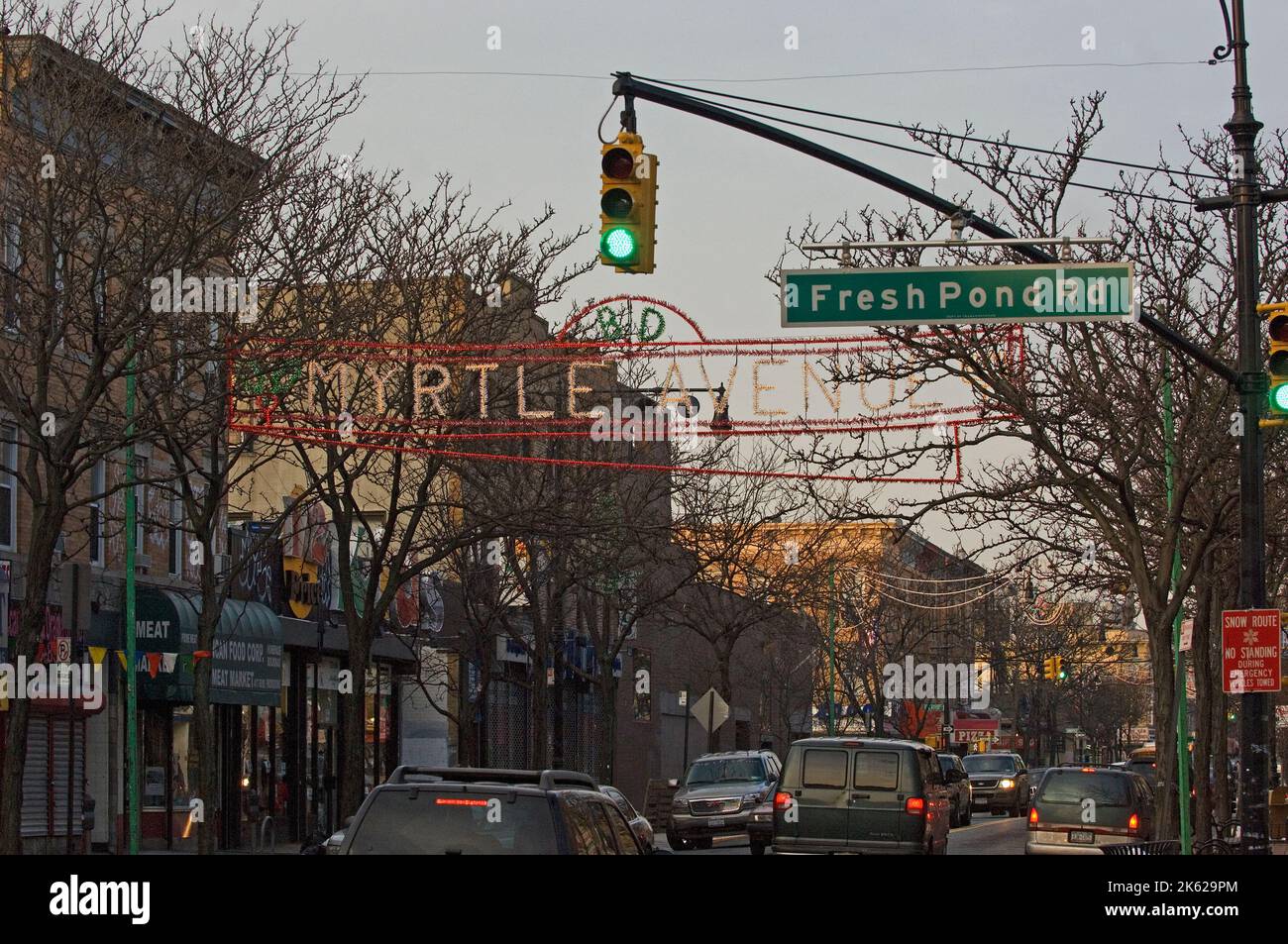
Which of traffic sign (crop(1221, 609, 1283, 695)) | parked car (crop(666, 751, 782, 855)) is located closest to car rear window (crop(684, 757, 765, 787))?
parked car (crop(666, 751, 782, 855))

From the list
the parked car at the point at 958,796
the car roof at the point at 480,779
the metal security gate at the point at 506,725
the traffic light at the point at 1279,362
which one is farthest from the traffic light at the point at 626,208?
the metal security gate at the point at 506,725

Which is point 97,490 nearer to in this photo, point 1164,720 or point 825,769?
point 825,769

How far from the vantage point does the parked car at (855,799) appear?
2359cm

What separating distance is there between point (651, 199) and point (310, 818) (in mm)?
26659

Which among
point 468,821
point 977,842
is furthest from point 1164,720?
point 468,821

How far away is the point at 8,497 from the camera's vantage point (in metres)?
26.5

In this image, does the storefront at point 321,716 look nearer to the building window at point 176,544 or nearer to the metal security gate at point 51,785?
the building window at point 176,544

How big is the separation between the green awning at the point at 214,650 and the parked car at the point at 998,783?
2485cm

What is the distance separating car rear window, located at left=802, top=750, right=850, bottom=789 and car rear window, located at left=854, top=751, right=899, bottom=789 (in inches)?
8.1

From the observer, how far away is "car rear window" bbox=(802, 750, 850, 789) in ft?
78.7

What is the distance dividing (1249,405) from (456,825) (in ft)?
31.8
